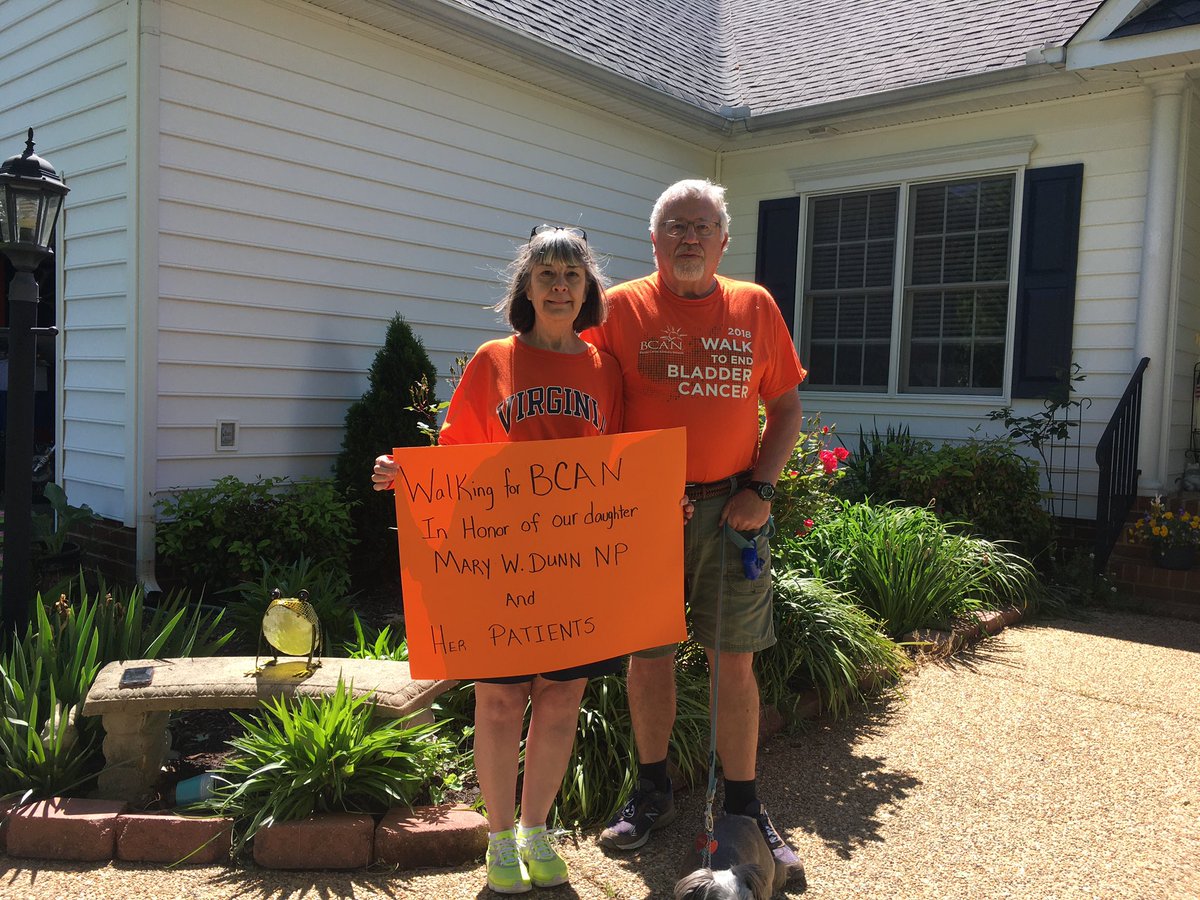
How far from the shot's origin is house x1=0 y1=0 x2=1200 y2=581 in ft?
16.9

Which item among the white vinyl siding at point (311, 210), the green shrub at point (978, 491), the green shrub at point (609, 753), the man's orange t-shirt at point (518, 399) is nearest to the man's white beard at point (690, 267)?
the man's orange t-shirt at point (518, 399)

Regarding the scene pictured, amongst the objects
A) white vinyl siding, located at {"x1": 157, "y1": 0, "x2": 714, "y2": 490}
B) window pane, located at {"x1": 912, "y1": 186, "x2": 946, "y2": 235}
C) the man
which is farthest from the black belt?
window pane, located at {"x1": 912, "y1": 186, "x2": 946, "y2": 235}

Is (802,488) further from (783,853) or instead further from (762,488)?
(783,853)

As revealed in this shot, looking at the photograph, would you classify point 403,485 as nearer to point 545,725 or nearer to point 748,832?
point 545,725

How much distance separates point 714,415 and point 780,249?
19.7ft

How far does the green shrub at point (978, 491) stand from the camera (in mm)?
6043

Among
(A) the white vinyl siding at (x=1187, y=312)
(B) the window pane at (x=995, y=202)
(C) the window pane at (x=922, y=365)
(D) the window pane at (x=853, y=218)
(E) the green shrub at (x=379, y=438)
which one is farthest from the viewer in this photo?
(D) the window pane at (x=853, y=218)

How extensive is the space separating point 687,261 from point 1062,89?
5486 mm

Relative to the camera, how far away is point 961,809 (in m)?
3.05

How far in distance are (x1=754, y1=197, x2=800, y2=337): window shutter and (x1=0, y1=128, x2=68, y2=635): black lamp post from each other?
19.0ft

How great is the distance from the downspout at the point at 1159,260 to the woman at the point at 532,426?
5.33 m

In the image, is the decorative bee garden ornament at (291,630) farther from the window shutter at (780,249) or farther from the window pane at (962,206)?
the window pane at (962,206)

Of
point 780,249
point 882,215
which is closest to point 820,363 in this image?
point 780,249

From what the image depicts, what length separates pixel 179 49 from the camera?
502cm
